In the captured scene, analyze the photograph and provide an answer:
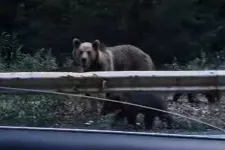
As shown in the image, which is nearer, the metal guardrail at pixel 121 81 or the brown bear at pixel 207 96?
the metal guardrail at pixel 121 81

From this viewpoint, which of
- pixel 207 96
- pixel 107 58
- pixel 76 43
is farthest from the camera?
pixel 76 43

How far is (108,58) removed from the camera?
1112 cm

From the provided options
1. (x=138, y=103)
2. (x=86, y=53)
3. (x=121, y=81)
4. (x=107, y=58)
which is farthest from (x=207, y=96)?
(x=86, y=53)

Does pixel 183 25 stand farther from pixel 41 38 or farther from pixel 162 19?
pixel 41 38

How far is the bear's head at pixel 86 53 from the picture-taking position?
11102 millimetres

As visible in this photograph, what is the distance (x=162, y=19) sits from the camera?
50.3ft

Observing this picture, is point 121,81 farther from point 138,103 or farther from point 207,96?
point 138,103

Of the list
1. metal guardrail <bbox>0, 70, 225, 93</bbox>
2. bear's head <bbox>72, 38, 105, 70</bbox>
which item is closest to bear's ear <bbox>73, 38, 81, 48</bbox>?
bear's head <bbox>72, 38, 105, 70</bbox>

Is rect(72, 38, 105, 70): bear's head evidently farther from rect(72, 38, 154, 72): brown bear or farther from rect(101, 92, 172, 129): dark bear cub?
rect(101, 92, 172, 129): dark bear cub

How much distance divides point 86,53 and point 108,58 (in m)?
0.38

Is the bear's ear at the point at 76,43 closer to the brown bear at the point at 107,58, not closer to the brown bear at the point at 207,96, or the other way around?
the brown bear at the point at 107,58

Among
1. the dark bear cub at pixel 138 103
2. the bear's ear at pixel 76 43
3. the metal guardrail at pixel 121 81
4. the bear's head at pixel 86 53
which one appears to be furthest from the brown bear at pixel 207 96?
the bear's ear at pixel 76 43

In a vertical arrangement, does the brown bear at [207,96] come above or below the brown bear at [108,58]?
below

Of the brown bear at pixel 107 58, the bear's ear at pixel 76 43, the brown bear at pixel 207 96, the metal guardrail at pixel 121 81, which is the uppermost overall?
the bear's ear at pixel 76 43
